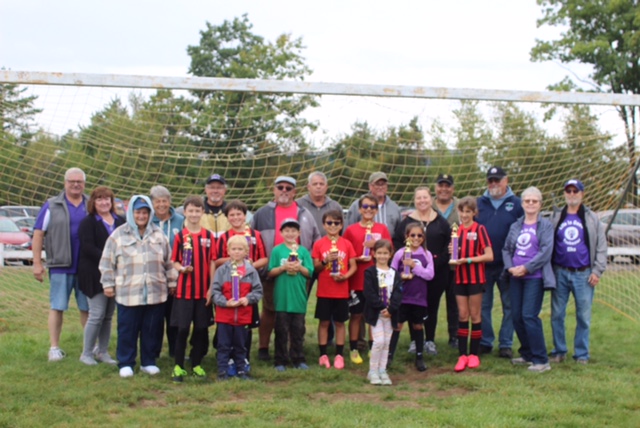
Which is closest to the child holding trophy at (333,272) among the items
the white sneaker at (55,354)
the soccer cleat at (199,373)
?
the soccer cleat at (199,373)

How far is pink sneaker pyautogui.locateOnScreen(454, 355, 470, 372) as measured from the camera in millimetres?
6523

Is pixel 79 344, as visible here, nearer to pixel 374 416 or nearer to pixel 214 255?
pixel 214 255

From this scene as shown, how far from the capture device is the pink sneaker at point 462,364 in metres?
6.52

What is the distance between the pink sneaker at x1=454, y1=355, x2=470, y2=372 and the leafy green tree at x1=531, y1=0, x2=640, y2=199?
59.4 feet

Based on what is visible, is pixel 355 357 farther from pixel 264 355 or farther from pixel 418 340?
pixel 264 355

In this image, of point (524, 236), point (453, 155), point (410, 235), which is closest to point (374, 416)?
point (410, 235)

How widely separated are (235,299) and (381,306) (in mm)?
1198

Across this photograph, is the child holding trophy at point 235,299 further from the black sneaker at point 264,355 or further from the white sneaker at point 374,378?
the white sneaker at point 374,378

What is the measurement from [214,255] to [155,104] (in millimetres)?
2592

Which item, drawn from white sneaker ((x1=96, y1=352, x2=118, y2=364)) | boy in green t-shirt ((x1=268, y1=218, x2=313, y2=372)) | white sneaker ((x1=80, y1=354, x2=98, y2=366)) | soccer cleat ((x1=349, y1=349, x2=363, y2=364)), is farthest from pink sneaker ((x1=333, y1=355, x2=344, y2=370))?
white sneaker ((x1=80, y1=354, x2=98, y2=366))

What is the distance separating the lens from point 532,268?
6.41m

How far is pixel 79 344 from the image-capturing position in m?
7.41

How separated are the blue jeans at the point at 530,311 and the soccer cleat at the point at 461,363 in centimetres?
58

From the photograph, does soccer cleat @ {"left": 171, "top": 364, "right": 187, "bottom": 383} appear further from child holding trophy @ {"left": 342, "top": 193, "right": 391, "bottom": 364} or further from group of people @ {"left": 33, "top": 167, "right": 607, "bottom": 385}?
child holding trophy @ {"left": 342, "top": 193, "right": 391, "bottom": 364}
